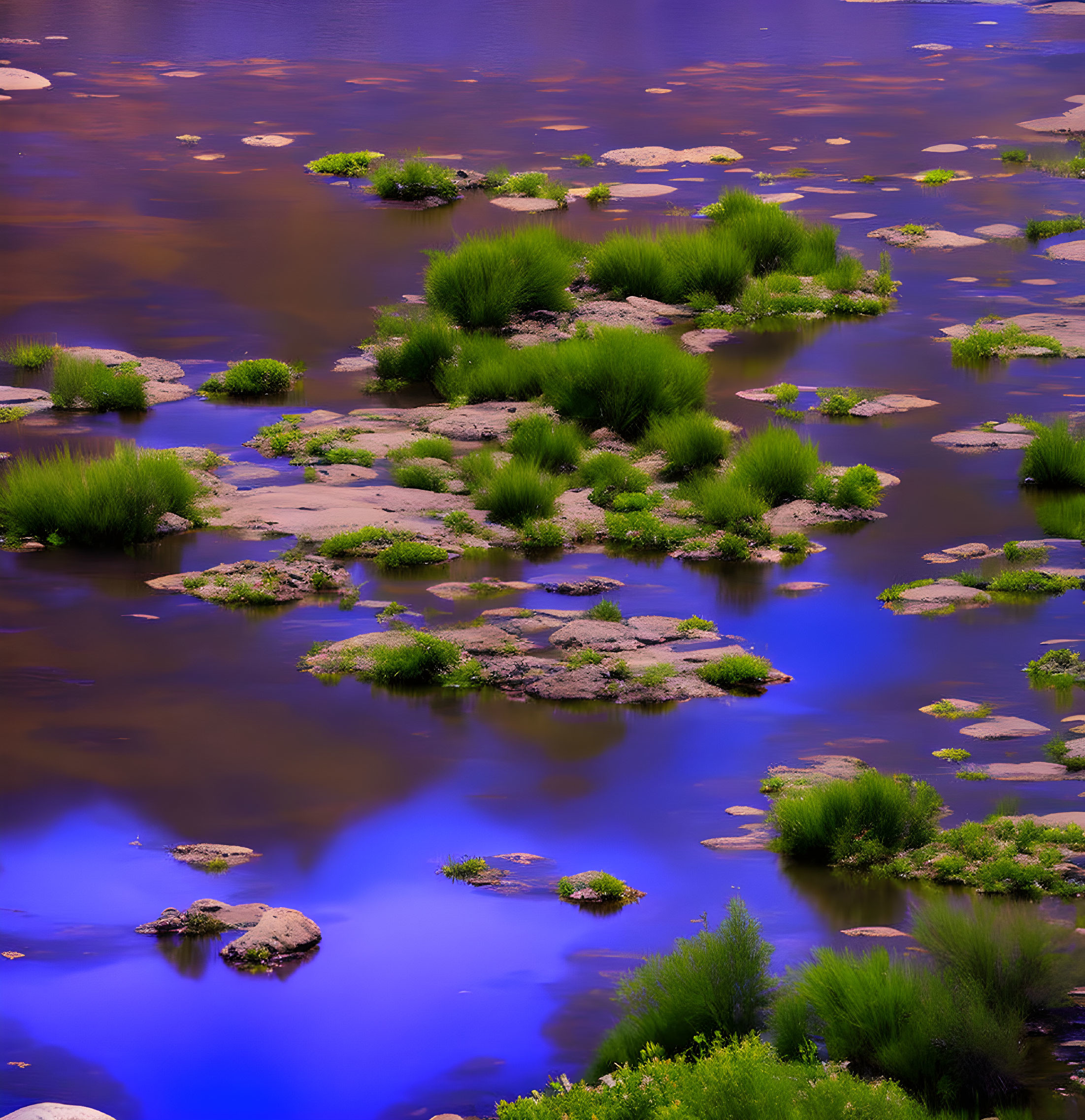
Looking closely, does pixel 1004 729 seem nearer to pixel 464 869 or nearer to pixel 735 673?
pixel 735 673

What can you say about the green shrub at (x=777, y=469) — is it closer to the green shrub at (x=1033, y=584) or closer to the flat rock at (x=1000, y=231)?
the green shrub at (x=1033, y=584)

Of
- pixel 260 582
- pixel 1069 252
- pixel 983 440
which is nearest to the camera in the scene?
pixel 260 582

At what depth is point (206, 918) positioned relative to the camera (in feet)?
18.4

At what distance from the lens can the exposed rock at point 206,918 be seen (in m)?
5.60

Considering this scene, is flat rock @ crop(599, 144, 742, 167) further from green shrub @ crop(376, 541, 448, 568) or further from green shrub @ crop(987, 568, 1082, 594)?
green shrub @ crop(987, 568, 1082, 594)

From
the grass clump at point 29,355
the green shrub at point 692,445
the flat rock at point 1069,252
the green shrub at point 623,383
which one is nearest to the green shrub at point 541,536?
the green shrub at point 692,445

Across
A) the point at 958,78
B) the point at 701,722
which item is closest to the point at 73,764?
the point at 701,722

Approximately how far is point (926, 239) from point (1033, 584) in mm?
11541

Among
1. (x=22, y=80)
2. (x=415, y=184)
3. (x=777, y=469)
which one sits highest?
(x=22, y=80)

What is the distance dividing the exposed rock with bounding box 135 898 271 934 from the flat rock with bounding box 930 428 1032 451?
321 inches

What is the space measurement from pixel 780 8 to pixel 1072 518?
1954 inches

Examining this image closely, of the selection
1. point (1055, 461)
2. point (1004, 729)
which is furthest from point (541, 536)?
point (1055, 461)

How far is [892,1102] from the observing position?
395cm

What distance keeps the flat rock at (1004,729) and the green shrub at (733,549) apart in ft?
9.01
